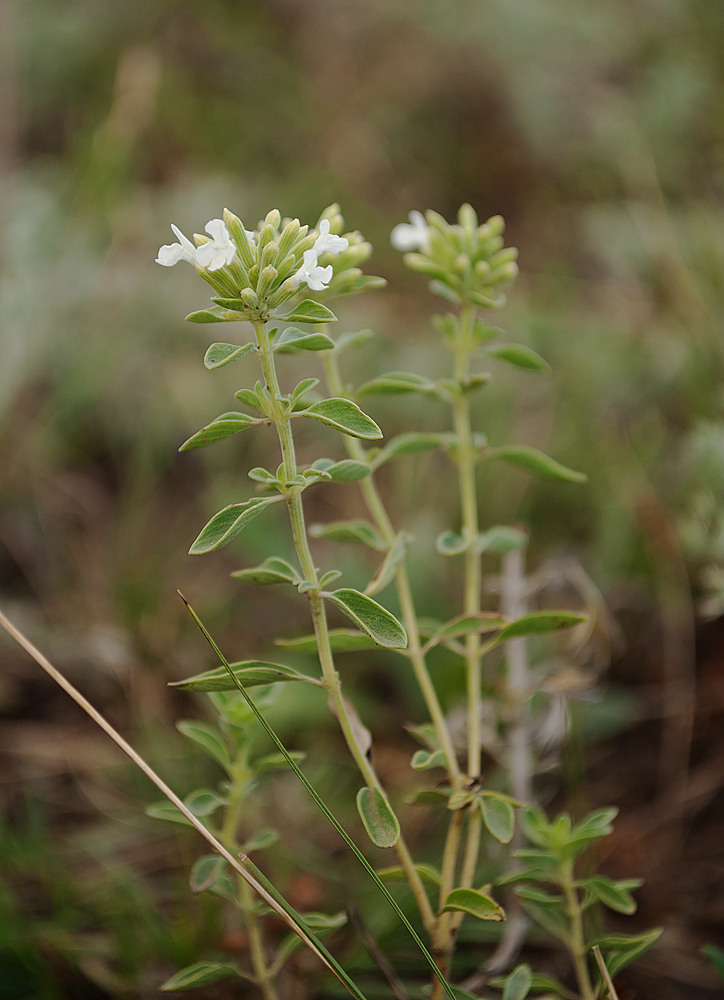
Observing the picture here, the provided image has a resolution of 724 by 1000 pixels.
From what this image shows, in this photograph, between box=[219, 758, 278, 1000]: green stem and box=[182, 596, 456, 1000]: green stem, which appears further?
box=[219, 758, 278, 1000]: green stem

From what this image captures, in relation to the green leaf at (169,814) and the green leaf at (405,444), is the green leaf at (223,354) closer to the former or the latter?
the green leaf at (405,444)

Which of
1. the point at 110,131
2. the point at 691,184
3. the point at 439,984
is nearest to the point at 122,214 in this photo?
the point at 110,131

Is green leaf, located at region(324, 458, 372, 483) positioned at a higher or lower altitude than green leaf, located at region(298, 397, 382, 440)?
lower

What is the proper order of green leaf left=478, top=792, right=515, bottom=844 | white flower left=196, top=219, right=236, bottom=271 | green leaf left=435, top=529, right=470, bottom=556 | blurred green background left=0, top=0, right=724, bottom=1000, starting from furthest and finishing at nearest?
blurred green background left=0, top=0, right=724, bottom=1000 < green leaf left=435, top=529, right=470, bottom=556 < green leaf left=478, top=792, right=515, bottom=844 < white flower left=196, top=219, right=236, bottom=271

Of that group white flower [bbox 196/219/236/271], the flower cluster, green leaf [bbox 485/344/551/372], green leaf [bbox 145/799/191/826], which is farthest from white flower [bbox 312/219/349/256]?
green leaf [bbox 145/799/191/826]

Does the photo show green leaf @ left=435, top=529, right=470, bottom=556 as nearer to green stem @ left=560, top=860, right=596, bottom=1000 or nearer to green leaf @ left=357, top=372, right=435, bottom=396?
green leaf @ left=357, top=372, right=435, bottom=396

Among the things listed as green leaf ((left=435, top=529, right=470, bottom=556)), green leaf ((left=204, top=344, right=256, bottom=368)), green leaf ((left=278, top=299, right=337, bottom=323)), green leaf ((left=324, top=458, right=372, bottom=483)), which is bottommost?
green leaf ((left=435, top=529, right=470, bottom=556))
